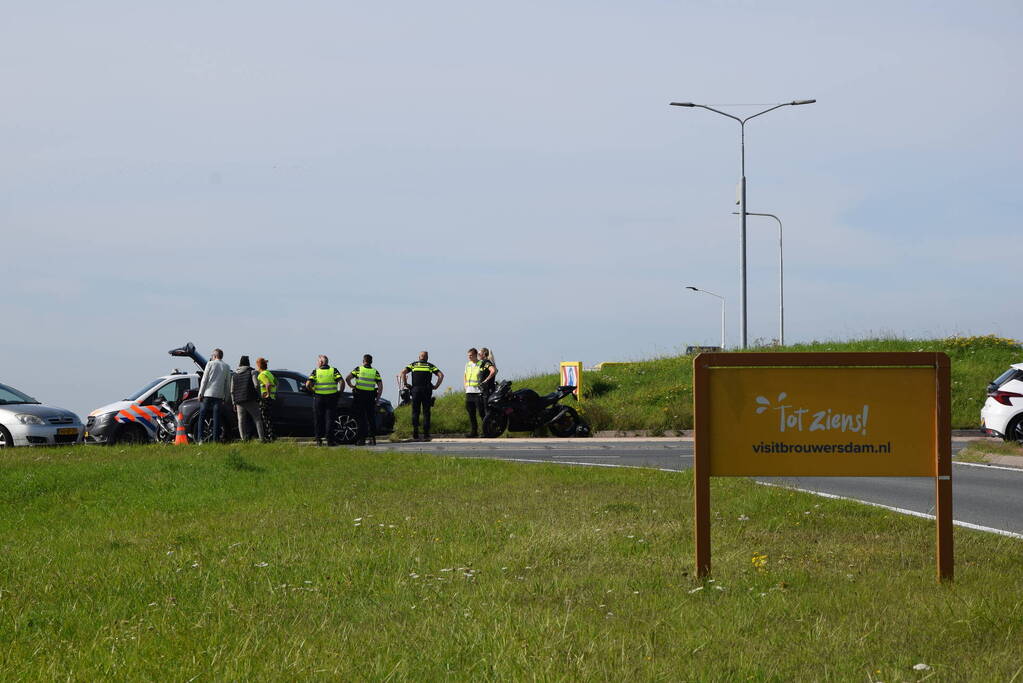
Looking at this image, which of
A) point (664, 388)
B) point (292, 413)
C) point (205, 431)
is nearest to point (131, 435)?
point (205, 431)

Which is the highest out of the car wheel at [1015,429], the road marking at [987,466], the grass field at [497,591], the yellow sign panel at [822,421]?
the yellow sign panel at [822,421]

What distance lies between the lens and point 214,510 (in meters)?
11.5

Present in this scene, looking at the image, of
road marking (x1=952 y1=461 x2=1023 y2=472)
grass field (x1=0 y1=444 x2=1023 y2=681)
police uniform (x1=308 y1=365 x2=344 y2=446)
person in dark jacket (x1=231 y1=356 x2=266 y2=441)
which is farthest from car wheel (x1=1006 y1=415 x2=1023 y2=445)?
person in dark jacket (x1=231 y1=356 x2=266 y2=441)

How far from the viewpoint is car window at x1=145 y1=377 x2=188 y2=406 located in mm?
23688

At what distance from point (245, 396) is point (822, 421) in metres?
15.9

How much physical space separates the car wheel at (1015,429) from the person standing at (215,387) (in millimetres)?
14076

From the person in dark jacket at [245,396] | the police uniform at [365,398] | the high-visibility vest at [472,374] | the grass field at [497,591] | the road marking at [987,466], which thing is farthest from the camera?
the high-visibility vest at [472,374]

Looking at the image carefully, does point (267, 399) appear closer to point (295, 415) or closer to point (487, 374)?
point (295, 415)

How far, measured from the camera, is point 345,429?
23875 millimetres

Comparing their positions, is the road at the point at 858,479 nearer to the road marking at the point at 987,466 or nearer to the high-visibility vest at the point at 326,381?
the road marking at the point at 987,466

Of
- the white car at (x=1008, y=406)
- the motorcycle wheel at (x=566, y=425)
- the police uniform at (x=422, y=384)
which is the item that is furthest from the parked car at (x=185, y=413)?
the white car at (x=1008, y=406)

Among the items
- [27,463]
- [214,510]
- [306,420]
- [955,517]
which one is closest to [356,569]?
[214,510]

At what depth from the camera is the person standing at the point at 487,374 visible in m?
25.4

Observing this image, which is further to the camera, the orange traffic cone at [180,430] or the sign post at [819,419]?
the orange traffic cone at [180,430]
